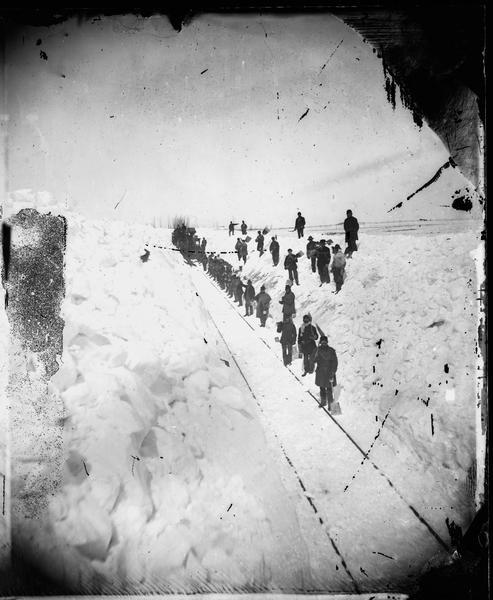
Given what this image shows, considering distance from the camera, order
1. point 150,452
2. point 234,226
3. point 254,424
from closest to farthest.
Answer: point 150,452 < point 254,424 < point 234,226

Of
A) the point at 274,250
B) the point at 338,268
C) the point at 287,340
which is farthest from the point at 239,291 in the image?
the point at 338,268

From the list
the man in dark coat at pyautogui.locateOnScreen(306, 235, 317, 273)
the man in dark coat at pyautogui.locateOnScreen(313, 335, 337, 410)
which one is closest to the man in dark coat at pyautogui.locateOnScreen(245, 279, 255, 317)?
the man in dark coat at pyautogui.locateOnScreen(306, 235, 317, 273)

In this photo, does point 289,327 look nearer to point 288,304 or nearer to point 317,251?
point 288,304

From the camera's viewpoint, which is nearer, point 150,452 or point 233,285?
point 150,452

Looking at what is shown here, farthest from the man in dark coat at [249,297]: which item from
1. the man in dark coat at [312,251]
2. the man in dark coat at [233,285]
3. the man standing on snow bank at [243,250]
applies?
the man in dark coat at [312,251]

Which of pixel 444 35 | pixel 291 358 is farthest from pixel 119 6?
pixel 291 358

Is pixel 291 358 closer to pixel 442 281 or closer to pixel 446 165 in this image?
pixel 442 281
